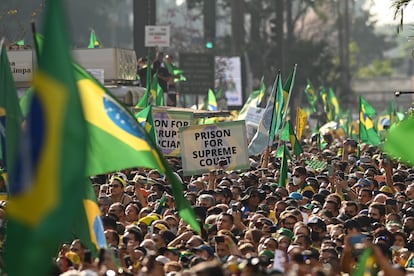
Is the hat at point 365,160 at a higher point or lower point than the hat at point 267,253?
lower

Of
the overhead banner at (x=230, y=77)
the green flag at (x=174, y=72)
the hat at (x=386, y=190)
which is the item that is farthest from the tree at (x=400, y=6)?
the overhead banner at (x=230, y=77)

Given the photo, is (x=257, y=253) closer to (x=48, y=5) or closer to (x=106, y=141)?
(x=106, y=141)

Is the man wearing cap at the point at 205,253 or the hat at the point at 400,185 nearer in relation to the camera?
the man wearing cap at the point at 205,253

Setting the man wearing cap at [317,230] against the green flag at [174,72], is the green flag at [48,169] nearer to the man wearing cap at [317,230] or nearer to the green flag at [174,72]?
the man wearing cap at [317,230]

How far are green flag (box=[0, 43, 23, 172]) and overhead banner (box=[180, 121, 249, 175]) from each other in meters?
5.92

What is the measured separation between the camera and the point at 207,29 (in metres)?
41.3

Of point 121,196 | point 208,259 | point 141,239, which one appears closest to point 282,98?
point 121,196

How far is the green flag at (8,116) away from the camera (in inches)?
421

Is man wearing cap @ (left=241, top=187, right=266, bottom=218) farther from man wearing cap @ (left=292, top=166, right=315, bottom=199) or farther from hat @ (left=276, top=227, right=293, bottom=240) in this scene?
hat @ (left=276, top=227, right=293, bottom=240)

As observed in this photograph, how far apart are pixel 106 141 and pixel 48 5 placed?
268 cm

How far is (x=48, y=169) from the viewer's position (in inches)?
292

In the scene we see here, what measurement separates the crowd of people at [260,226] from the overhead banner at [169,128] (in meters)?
0.50

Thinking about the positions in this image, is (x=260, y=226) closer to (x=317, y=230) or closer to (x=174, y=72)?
(x=317, y=230)

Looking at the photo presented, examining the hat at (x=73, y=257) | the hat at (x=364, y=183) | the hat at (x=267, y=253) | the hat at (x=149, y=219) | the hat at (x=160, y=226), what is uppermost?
the hat at (x=267, y=253)
